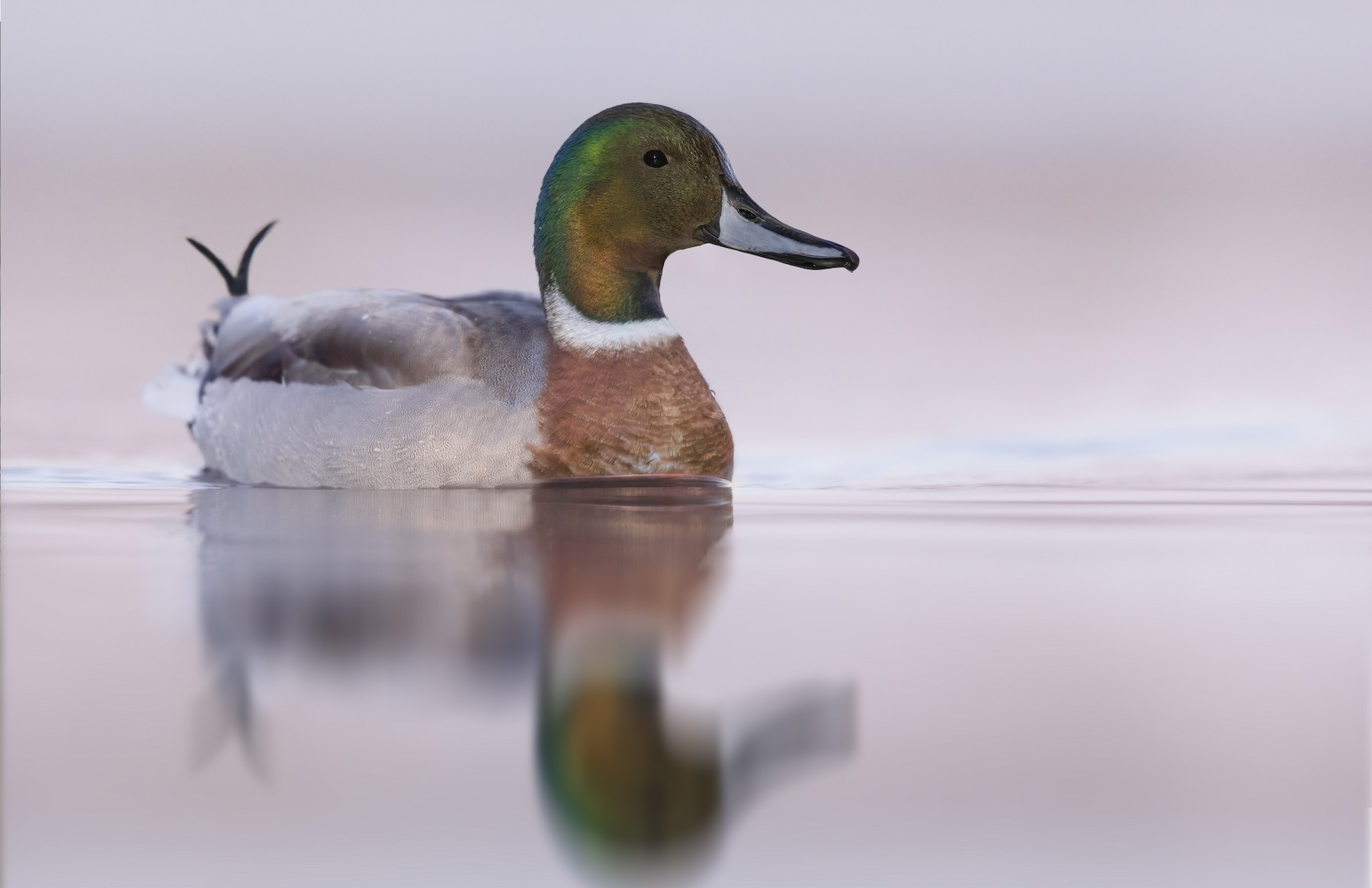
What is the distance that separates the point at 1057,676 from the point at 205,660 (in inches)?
48.3

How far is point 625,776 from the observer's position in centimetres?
187

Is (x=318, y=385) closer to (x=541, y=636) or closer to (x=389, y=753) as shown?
(x=541, y=636)

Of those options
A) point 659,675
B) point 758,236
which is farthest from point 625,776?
point 758,236

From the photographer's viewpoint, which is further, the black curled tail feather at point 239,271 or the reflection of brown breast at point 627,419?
the black curled tail feather at point 239,271

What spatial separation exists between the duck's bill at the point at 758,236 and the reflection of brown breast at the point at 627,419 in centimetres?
38

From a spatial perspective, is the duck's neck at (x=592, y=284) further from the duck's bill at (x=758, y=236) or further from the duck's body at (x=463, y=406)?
the duck's bill at (x=758, y=236)

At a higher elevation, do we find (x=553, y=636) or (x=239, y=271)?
(x=239, y=271)

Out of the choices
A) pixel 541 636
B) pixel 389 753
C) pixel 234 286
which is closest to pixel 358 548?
pixel 541 636

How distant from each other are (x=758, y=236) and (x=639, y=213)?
0.37 meters

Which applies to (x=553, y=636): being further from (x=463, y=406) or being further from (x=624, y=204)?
(x=624, y=204)

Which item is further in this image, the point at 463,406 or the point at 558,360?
the point at 558,360

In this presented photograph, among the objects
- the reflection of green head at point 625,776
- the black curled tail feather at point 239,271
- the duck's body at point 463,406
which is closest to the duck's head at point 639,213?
the duck's body at point 463,406

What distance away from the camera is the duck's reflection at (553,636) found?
1.85m

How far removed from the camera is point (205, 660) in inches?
95.2
